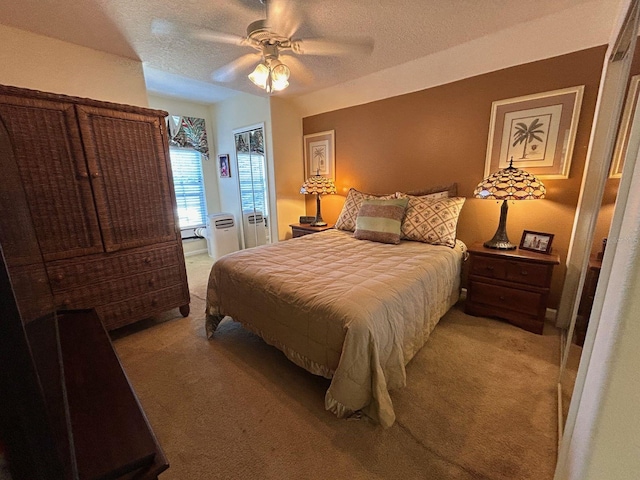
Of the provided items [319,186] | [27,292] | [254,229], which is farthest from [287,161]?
[27,292]

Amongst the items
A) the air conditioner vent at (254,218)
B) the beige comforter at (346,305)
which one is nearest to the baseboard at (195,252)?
the air conditioner vent at (254,218)

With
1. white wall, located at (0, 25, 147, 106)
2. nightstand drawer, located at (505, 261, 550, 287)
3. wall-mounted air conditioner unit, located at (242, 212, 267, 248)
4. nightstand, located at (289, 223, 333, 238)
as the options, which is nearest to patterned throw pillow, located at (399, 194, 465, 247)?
nightstand drawer, located at (505, 261, 550, 287)

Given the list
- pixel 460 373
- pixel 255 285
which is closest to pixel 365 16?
pixel 255 285

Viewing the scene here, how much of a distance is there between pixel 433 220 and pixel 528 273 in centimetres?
83

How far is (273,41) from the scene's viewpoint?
1826 millimetres

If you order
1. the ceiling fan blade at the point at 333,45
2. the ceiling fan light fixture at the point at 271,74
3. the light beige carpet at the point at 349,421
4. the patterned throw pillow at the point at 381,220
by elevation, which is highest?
the ceiling fan blade at the point at 333,45

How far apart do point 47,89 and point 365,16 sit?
97.2 inches

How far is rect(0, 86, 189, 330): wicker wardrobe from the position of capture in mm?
1742

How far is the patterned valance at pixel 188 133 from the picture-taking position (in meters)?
4.17

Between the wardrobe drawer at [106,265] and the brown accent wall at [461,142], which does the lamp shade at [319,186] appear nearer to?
the brown accent wall at [461,142]

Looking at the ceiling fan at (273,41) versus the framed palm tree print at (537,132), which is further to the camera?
the framed palm tree print at (537,132)

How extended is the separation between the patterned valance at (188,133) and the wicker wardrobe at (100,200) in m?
2.25

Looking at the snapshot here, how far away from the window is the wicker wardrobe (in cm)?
230

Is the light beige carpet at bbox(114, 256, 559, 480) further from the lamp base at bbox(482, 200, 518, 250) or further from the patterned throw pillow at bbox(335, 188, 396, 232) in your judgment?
the patterned throw pillow at bbox(335, 188, 396, 232)
